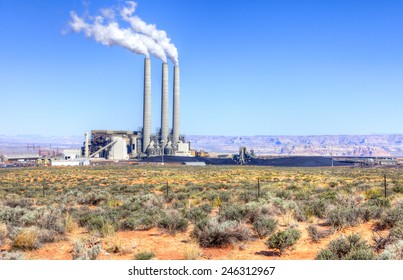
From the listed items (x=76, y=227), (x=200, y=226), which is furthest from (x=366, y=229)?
(x=76, y=227)

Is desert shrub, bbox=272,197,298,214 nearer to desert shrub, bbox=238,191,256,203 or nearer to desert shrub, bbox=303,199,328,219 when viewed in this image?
desert shrub, bbox=303,199,328,219

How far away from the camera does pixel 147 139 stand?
294ft

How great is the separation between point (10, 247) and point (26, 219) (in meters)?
2.51

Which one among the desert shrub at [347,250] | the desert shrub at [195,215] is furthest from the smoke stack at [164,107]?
the desert shrub at [347,250]

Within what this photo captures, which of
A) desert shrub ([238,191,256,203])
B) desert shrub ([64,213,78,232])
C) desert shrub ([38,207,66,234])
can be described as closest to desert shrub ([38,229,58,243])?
desert shrub ([38,207,66,234])

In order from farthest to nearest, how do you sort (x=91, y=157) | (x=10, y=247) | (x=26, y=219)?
(x=91, y=157)
(x=26, y=219)
(x=10, y=247)

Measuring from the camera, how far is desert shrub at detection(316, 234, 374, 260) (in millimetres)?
7633

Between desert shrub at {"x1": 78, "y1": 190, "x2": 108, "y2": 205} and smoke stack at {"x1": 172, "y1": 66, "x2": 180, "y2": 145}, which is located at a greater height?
smoke stack at {"x1": 172, "y1": 66, "x2": 180, "y2": 145}

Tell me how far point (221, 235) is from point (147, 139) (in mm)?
80502

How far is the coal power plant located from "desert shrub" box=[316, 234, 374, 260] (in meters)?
76.1
